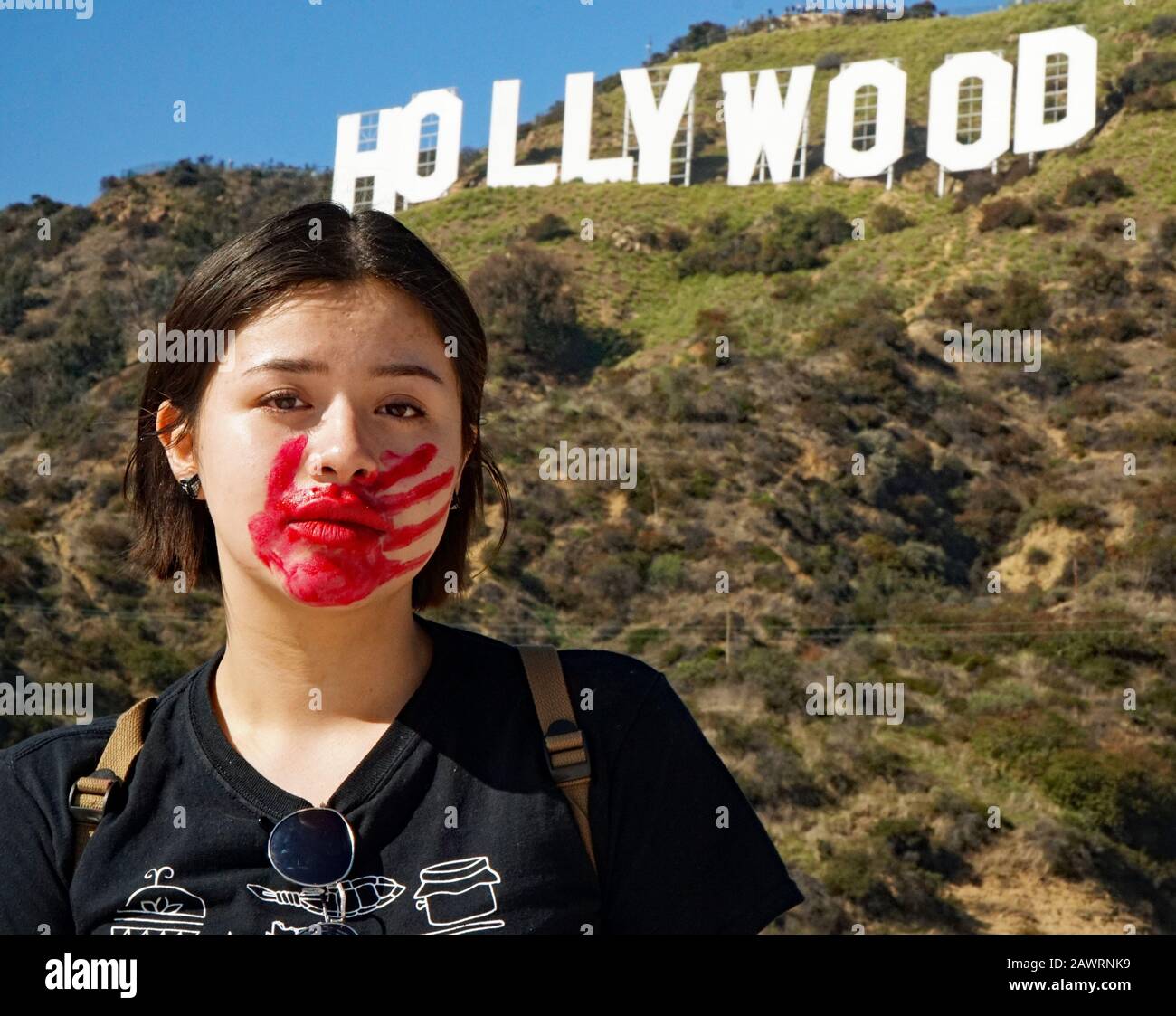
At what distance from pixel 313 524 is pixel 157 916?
21.0 inches

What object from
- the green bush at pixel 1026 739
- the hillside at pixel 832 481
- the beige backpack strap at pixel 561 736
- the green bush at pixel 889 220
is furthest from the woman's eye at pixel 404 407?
the green bush at pixel 889 220

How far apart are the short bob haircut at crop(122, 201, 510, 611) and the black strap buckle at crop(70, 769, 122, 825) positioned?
457 millimetres

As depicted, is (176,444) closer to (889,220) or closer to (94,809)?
(94,809)

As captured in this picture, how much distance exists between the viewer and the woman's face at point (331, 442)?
1800 mm

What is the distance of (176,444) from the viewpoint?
2.00 meters

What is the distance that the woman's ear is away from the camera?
199 centimetres

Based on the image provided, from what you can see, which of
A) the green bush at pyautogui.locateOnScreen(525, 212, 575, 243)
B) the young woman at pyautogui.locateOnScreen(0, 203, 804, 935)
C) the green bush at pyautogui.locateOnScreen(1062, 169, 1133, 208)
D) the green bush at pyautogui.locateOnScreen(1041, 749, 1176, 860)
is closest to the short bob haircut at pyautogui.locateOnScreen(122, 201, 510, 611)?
the young woman at pyautogui.locateOnScreen(0, 203, 804, 935)

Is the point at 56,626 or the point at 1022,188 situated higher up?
the point at 1022,188

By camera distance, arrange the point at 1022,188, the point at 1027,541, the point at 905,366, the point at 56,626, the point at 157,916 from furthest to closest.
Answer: the point at 1022,188
the point at 905,366
the point at 1027,541
the point at 56,626
the point at 157,916

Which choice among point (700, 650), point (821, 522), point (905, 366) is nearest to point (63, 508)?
point (700, 650)

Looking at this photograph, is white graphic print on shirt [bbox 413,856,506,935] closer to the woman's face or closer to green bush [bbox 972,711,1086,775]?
the woman's face

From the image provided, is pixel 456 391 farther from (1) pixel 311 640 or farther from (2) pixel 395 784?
(2) pixel 395 784

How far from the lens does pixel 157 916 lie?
1717 mm

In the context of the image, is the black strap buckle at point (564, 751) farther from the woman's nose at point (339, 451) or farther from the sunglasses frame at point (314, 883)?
the woman's nose at point (339, 451)
